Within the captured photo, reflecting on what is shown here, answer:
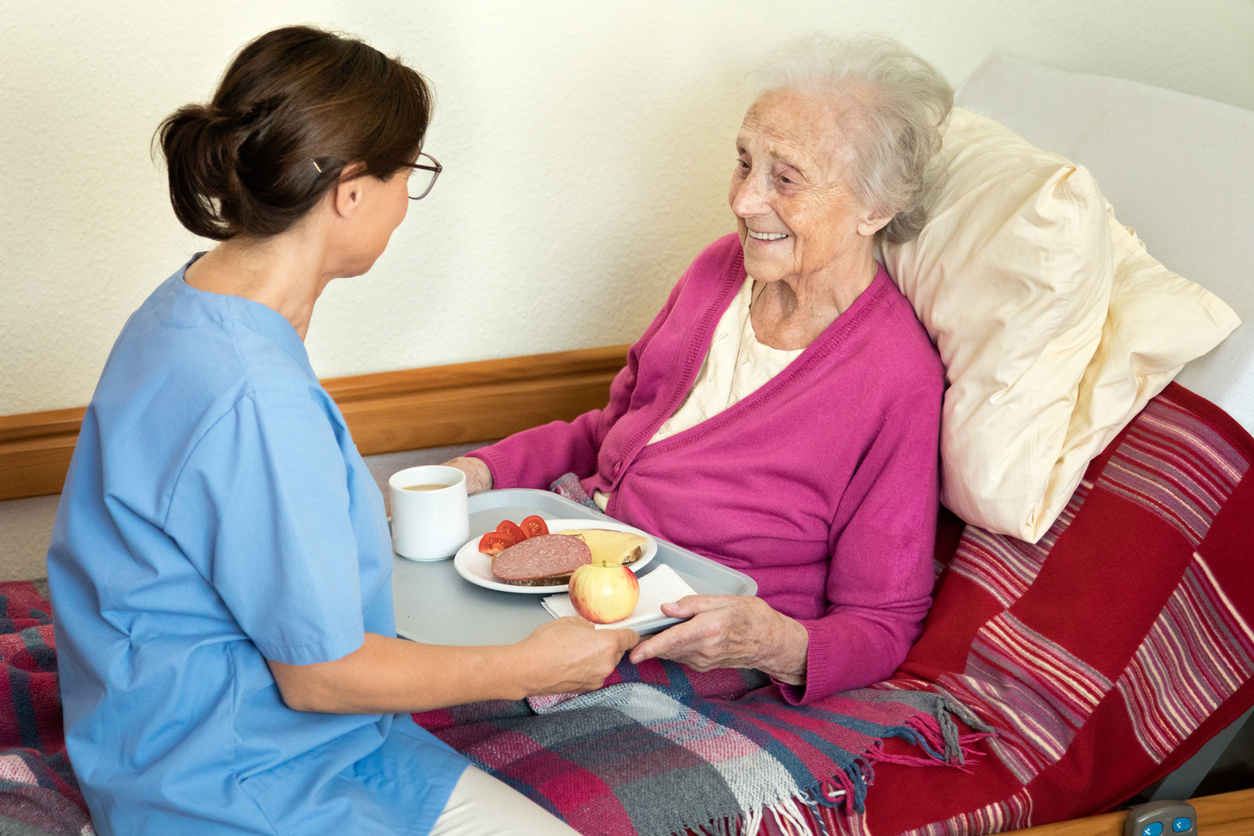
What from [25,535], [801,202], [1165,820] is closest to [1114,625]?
[1165,820]

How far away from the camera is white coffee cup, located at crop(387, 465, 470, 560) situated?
4.10 feet

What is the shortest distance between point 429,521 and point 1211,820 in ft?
3.20

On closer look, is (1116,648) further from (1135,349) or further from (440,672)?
(440,672)

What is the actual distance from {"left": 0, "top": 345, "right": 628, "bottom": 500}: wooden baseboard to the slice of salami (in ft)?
2.18

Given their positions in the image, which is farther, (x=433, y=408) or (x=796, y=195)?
(x=433, y=408)

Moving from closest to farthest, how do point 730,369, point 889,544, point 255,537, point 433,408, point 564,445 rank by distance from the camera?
point 255,537, point 889,544, point 730,369, point 564,445, point 433,408

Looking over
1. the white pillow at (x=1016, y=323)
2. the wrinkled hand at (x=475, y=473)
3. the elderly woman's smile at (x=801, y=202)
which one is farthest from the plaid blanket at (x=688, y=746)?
the elderly woman's smile at (x=801, y=202)

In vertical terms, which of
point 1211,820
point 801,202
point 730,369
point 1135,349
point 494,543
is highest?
point 801,202

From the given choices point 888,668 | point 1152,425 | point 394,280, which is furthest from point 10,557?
point 1152,425

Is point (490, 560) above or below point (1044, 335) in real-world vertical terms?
below

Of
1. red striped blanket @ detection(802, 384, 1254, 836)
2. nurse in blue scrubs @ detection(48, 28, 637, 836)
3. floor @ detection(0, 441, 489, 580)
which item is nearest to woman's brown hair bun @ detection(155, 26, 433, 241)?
nurse in blue scrubs @ detection(48, 28, 637, 836)

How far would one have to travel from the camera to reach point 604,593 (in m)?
1.11

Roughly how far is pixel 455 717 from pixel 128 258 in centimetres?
94

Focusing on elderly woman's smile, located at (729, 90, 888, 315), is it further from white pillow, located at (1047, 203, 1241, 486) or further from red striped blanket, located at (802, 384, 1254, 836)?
red striped blanket, located at (802, 384, 1254, 836)
